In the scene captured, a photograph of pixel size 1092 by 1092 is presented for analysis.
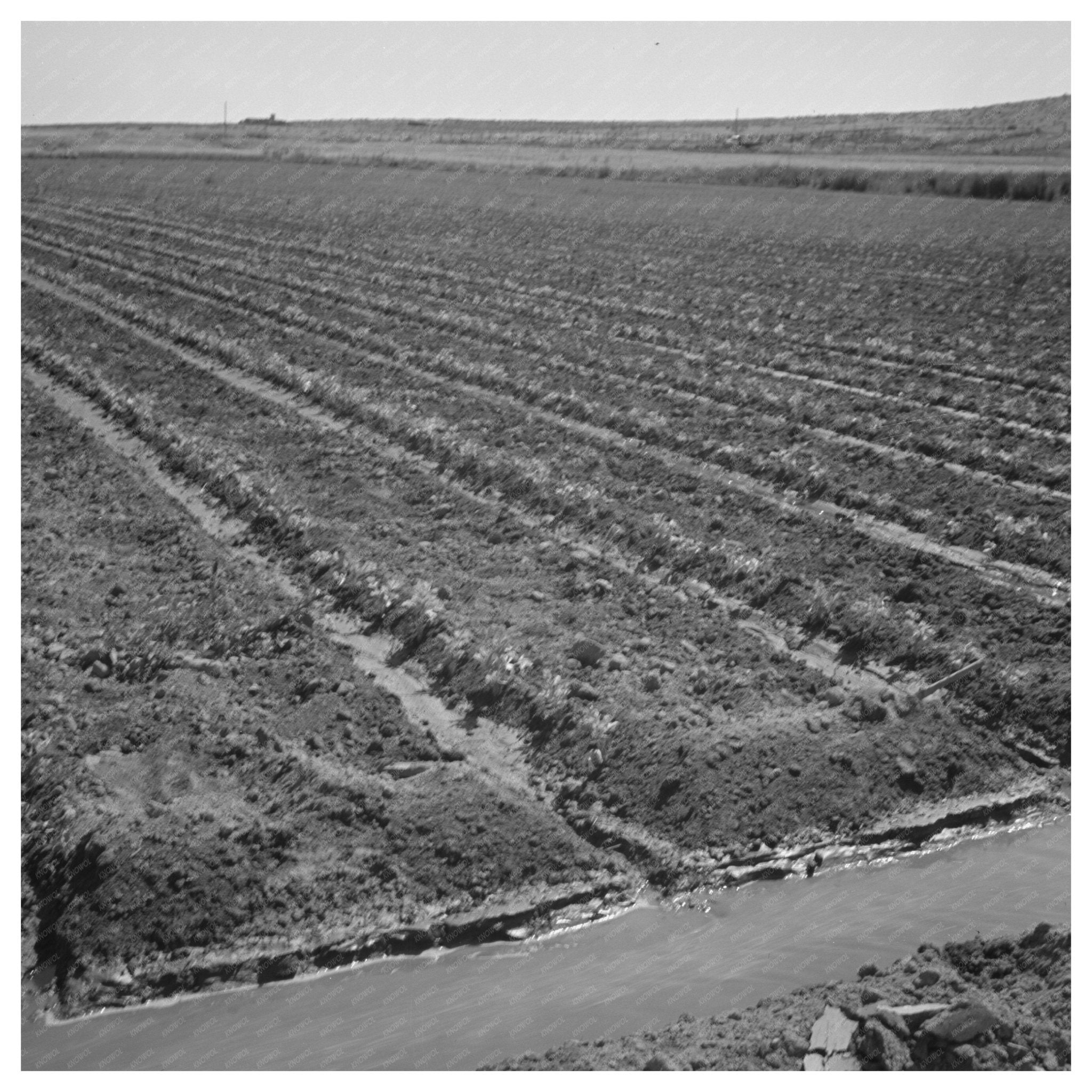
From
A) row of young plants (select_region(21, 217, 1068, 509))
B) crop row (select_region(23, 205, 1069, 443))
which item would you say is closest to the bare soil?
row of young plants (select_region(21, 217, 1068, 509))

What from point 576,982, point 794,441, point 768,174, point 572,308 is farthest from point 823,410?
point 768,174

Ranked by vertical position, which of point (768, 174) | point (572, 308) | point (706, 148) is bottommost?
point (572, 308)

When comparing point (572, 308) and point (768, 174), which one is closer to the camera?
point (572, 308)

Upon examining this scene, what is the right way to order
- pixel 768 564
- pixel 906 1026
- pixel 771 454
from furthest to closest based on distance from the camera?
pixel 771 454, pixel 768 564, pixel 906 1026

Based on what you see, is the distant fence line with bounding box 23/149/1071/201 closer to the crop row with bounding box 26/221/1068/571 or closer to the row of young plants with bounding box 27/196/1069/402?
the row of young plants with bounding box 27/196/1069/402

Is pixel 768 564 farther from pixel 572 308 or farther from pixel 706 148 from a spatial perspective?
pixel 706 148

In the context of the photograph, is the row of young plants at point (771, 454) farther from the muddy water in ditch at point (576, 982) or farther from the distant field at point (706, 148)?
the distant field at point (706, 148)

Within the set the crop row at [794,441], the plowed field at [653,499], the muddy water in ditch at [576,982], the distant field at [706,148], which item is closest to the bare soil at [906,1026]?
the muddy water in ditch at [576,982]

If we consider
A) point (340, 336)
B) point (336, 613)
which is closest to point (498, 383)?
point (340, 336)
